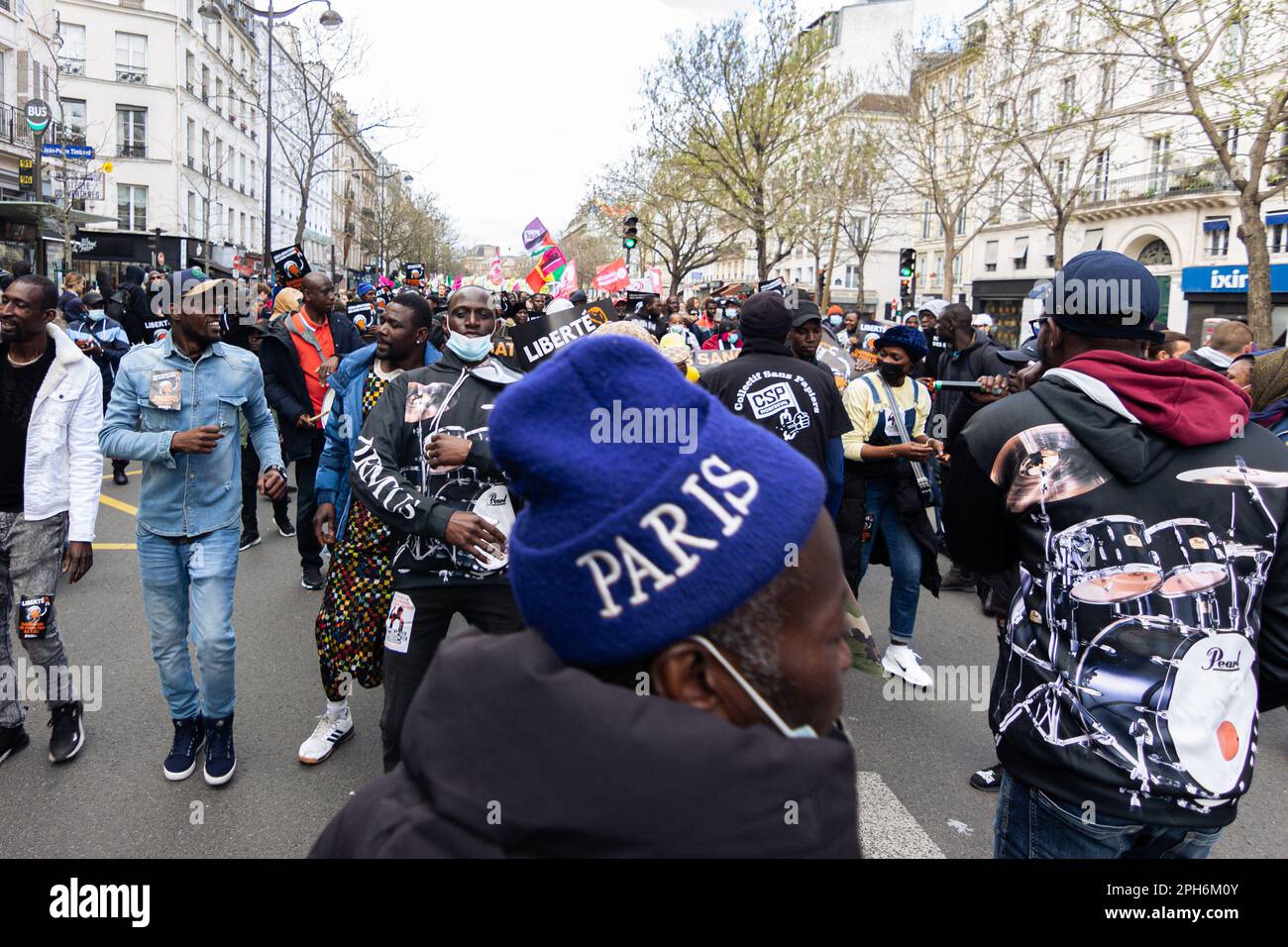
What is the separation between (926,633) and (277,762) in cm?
417

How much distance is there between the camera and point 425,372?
362cm

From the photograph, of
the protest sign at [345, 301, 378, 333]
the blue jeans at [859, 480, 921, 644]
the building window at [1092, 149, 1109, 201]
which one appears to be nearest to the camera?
the blue jeans at [859, 480, 921, 644]

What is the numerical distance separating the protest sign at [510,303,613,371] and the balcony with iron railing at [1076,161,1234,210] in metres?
28.2

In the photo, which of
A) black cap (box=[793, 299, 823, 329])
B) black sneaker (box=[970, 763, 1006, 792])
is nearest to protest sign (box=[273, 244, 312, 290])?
black cap (box=[793, 299, 823, 329])

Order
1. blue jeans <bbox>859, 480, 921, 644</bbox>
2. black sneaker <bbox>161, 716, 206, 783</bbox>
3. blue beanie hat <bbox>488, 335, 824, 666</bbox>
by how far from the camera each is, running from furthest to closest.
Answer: blue jeans <bbox>859, 480, 921, 644</bbox>, black sneaker <bbox>161, 716, 206, 783</bbox>, blue beanie hat <bbox>488, 335, 824, 666</bbox>

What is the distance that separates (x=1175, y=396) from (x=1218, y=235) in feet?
113

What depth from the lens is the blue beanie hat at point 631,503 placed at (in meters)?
1.02

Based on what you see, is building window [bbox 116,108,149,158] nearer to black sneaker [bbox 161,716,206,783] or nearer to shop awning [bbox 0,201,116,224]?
shop awning [bbox 0,201,116,224]

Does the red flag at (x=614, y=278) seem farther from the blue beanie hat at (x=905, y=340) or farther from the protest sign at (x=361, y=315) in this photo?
the blue beanie hat at (x=905, y=340)

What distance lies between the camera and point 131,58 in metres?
40.2

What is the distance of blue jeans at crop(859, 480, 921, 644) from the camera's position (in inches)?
210

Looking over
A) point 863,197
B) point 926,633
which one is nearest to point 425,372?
point 926,633
